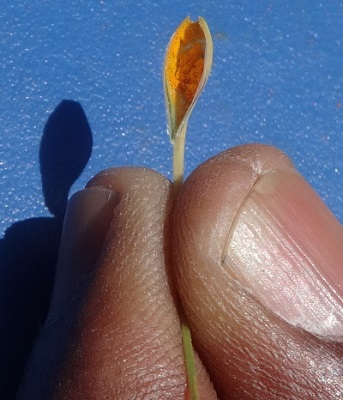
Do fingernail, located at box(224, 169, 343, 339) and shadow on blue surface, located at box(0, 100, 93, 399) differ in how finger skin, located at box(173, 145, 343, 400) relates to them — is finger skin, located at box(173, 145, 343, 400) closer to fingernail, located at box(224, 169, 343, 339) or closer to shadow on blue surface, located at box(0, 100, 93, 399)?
fingernail, located at box(224, 169, 343, 339)

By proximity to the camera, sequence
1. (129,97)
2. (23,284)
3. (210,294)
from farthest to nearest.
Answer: (129,97), (23,284), (210,294)

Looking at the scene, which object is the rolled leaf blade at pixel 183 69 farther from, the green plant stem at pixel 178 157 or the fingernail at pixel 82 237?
the fingernail at pixel 82 237

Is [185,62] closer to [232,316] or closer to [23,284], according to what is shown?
[232,316]

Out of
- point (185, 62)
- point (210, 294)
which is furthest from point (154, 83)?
point (210, 294)

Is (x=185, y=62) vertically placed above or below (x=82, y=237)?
above

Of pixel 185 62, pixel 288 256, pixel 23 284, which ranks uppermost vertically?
pixel 185 62

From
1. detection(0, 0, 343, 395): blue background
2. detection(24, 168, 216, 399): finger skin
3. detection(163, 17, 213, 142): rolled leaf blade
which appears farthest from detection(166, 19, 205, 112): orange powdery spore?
detection(0, 0, 343, 395): blue background
